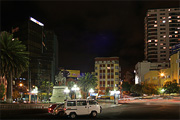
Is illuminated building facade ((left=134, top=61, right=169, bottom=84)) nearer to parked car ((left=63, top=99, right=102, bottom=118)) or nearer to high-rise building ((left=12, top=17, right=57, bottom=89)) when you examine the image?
high-rise building ((left=12, top=17, right=57, bottom=89))

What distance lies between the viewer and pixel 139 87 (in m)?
102

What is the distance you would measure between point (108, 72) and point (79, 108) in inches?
4581

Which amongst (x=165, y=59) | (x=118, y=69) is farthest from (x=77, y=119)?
(x=165, y=59)

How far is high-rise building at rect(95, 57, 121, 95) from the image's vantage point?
448 feet

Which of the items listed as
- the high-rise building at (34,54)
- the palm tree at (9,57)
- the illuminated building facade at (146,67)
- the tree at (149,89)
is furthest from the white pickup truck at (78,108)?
the illuminated building facade at (146,67)

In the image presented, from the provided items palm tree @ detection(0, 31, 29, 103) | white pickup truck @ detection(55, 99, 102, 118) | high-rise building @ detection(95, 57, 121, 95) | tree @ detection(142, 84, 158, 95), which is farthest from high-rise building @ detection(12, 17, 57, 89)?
white pickup truck @ detection(55, 99, 102, 118)

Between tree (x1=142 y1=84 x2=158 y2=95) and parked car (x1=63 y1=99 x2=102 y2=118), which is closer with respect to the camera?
parked car (x1=63 y1=99 x2=102 y2=118)

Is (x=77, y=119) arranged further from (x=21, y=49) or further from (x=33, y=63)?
(x=33, y=63)

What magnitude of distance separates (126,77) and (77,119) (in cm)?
17147

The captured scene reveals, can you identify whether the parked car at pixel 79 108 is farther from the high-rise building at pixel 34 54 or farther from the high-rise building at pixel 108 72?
the high-rise building at pixel 108 72

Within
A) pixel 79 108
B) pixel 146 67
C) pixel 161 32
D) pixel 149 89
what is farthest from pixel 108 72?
pixel 79 108

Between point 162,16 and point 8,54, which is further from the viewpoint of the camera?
point 162,16

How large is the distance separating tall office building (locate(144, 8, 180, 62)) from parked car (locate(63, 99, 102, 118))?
138 m

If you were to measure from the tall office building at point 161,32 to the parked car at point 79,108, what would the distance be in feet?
452
